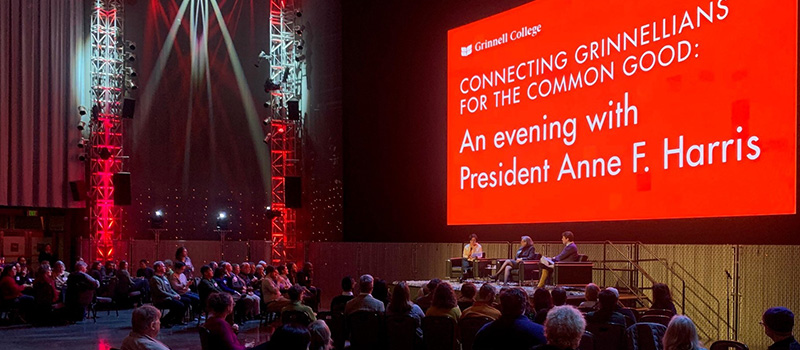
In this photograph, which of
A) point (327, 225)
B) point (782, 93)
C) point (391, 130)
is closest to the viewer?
point (782, 93)

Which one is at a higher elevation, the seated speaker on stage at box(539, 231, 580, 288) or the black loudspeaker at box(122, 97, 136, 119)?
the black loudspeaker at box(122, 97, 136, 119)

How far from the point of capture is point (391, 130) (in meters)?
17.6

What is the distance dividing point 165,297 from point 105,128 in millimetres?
9044

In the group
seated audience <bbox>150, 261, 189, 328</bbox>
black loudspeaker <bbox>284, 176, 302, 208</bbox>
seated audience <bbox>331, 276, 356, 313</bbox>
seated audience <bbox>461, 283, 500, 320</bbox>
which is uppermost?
black loudspeaker <bbox>284, 176, 302, 208</bbox>

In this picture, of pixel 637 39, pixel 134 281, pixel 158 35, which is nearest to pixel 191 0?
pixel 158 35

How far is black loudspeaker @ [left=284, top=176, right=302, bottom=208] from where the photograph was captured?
18.6m

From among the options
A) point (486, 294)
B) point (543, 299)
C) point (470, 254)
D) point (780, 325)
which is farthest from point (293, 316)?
point (470, 254)

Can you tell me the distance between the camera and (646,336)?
5453mm

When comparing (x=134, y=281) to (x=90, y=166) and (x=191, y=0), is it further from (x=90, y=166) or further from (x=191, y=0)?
(x=191, y=0)

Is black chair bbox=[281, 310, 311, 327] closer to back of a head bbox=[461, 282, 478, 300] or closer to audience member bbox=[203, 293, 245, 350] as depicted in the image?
audience member bbox=[203, 293, 245, 350]

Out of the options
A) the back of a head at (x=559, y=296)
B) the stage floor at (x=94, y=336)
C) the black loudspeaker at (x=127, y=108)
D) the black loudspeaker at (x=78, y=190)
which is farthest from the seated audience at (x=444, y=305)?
the black loudspeaker at (x=78, y=190)

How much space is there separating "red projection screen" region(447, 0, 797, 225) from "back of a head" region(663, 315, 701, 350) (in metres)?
5.65

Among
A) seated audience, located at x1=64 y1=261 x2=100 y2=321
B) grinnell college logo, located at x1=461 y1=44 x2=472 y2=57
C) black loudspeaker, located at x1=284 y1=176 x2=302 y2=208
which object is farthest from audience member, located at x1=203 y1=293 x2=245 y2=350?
black loudspeaker, located at x1=284 y1=176 x2=302 y2=208

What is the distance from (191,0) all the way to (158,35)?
1.35 meters
